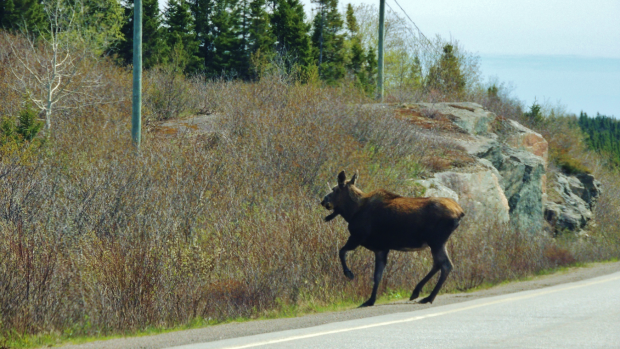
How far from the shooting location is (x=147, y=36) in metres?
53.6

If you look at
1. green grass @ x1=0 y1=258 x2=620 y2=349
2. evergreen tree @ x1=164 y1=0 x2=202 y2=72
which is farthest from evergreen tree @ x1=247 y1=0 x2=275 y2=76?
green grass @ x1=0 y1=258 x2=620 y2=349

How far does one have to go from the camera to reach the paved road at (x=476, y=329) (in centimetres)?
786

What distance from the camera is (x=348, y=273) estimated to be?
12055 mm

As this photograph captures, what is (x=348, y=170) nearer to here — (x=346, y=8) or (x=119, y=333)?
(x=119, y=333)

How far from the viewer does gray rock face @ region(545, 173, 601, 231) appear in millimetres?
36312

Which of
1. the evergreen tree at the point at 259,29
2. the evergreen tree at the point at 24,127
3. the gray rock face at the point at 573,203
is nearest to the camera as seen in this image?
the evergreen tree at the point at 24,127

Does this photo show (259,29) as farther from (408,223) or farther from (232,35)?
(408,223)

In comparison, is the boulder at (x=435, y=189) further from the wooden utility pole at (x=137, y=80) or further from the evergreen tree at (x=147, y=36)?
the evergreen tree at (x=147, y=36)

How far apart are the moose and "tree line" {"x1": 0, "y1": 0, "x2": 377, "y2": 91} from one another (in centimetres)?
3843

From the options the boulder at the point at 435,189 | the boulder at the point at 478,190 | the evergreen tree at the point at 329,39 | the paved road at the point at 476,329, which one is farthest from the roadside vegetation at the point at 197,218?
the evergreen tree at the point at 329,39

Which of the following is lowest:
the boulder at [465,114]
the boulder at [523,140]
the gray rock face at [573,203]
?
the gray rock face at [573,203]

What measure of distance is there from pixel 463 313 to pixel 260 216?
627 centimetres

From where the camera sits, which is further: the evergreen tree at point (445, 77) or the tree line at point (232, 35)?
the tree line at point (232, 35)

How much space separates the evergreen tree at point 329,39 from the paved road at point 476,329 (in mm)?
60985
